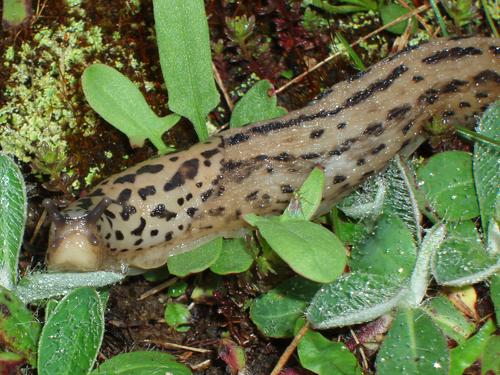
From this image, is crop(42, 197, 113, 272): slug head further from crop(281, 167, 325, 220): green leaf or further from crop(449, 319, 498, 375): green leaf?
crop(449, 319, 498, 375): green leaf

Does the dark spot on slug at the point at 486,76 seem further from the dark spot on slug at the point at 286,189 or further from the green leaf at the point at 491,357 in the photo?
the green leaf at the point at 491,357

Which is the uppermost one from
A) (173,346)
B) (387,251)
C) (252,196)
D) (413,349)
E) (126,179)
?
(126,179)

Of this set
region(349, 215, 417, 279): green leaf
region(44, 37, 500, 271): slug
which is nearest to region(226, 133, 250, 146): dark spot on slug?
region(44, 37, 500, 271): slug

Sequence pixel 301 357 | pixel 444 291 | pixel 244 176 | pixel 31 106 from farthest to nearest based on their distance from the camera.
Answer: pixel 31 106, pixel 244 176, pixel 444 291, pixel 301 357

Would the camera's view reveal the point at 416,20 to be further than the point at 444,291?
Yes

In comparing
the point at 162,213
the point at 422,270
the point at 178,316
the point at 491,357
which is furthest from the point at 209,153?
the point at 491,357

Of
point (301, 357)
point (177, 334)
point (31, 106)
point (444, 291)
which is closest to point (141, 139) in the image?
point (31, 106)

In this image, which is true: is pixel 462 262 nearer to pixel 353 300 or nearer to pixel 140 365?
pixel 353 300

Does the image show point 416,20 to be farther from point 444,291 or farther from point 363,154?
point 444,291
